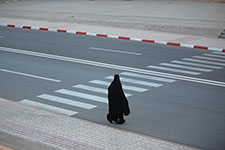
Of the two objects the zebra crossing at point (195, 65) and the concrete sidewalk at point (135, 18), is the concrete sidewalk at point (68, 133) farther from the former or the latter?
the concrete sidewalk at point (135, 18)

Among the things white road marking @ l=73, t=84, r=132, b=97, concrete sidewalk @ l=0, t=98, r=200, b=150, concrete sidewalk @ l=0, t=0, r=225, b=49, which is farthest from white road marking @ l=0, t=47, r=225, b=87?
concrete sidewalk @ l=0, t=0, r=225, b=49

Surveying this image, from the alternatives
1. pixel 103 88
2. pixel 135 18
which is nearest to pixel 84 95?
pixel 103 88

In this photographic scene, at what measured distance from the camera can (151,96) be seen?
13.5 metres

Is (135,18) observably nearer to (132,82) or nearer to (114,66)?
(114,66)

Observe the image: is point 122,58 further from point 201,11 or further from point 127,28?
point 201,11

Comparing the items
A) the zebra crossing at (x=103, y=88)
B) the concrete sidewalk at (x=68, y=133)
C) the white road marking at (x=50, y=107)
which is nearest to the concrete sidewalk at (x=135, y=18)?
the zebra crossing at (x=103, y=88)

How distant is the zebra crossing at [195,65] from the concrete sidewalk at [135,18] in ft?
9.04

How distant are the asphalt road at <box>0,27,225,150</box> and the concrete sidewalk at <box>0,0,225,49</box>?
10.2ft

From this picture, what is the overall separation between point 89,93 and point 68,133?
12.2ft

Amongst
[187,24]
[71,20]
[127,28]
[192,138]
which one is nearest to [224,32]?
[187,24]

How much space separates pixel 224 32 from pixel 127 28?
6276 millimetres

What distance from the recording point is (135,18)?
3092cm

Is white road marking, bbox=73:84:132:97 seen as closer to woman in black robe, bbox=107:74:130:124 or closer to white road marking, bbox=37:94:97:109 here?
white road marking, bbox=37:94:97:109

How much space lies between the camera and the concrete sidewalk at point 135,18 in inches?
1003
